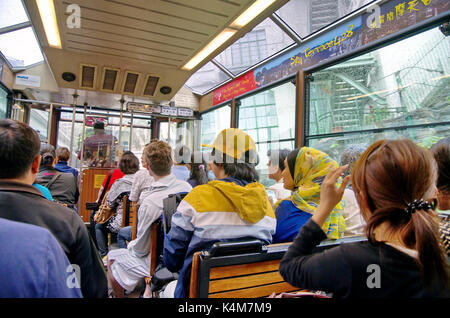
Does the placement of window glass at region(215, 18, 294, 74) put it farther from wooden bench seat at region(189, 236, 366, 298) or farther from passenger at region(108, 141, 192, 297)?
wooden bench seat at region(189, 236, 366, 298)

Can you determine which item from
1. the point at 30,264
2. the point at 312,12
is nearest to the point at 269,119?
the point at 312,12

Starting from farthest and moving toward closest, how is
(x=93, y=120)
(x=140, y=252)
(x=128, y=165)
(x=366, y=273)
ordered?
(x=93, y=120) → (x=128, y=165) → (x=140, y=252) → (x=366, y=273)

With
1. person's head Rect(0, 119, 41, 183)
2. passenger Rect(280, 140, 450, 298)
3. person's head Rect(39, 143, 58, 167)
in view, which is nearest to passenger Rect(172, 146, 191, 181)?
person's head Rect(39, 143, 58, 167)

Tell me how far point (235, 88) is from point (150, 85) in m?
→ 1.86

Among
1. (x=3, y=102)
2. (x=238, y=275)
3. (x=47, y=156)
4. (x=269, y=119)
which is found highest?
(x=3, y=102)

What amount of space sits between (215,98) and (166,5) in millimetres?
3929

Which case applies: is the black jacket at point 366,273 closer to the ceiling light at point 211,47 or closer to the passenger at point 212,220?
the passenger at point 212,220

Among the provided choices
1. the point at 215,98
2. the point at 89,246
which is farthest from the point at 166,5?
the point at 215,98

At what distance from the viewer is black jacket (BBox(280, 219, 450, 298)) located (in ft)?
2.27

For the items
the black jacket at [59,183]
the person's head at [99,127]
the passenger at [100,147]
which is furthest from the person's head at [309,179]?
the person's head at [99,127]

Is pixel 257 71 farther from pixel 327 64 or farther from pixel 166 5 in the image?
pixel 166 5

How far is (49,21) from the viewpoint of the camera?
7.68 ft

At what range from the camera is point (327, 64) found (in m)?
3.33

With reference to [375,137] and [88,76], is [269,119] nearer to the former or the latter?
[375,137]
